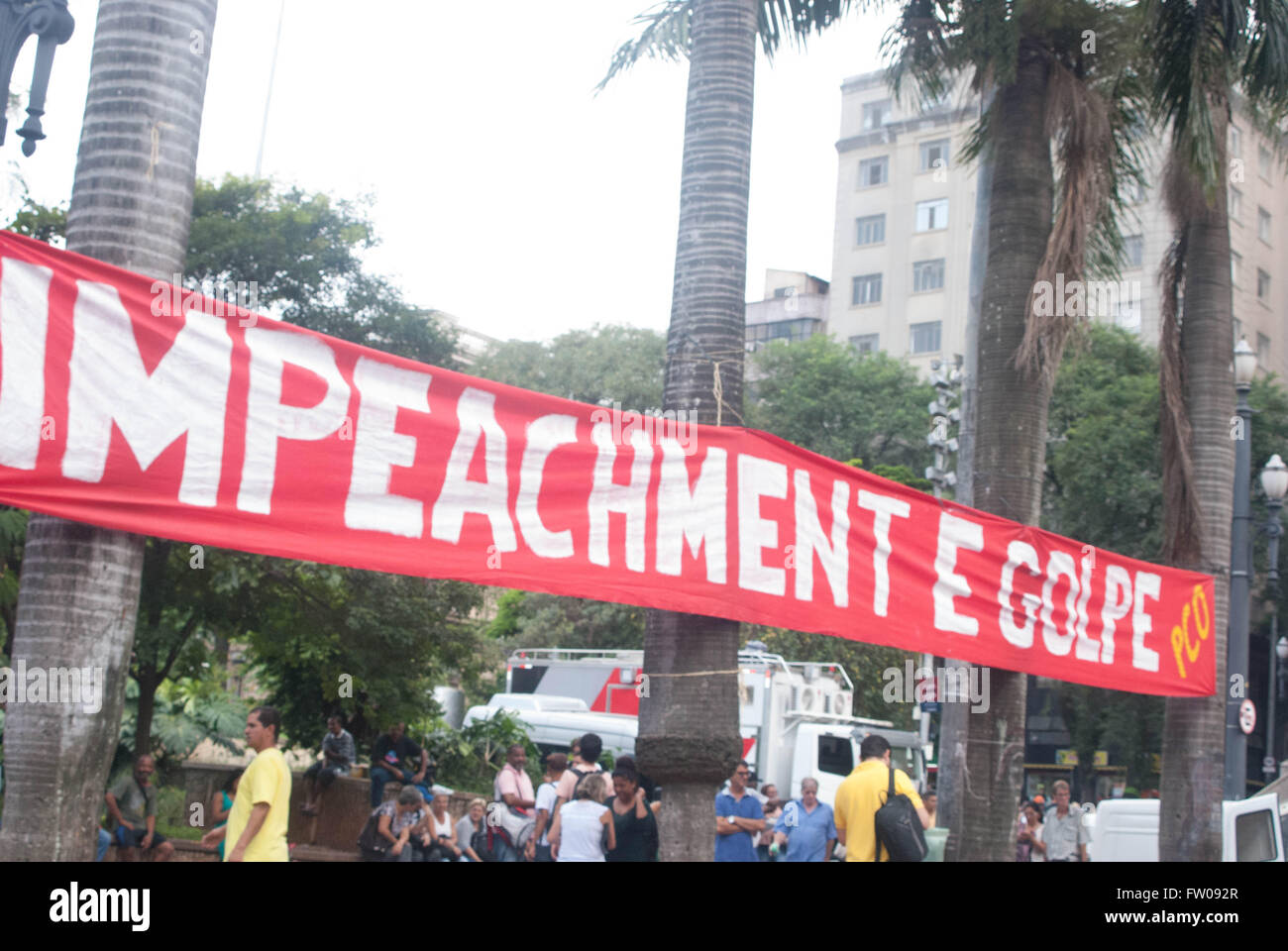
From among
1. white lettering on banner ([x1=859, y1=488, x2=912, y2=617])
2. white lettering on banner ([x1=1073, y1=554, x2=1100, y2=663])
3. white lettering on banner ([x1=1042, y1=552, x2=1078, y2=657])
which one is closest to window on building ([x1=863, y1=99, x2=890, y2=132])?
white lettering on banner ([x1=1073, y1=554, x2=1100, y2=663])

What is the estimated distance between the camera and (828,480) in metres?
8.23

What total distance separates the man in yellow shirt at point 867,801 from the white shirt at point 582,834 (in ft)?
6.32

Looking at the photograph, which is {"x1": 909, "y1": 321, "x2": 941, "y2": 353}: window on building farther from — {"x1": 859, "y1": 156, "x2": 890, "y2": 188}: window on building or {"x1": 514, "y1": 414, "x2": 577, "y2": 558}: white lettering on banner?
{"x1": 514, "y1": 414, "x2": 577, "y2": 558}: white lettering on banner

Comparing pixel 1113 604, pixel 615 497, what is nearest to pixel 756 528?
pixel 615 497

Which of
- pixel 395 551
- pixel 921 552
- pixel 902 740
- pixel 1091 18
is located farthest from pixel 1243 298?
pixel 395 551

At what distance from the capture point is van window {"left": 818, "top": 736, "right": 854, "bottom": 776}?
62.4 feet

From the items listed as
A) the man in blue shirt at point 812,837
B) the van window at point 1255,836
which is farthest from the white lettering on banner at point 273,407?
the van window at point 1255,836

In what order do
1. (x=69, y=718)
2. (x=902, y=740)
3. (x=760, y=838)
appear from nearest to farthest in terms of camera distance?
(x=69, y=718) → (x=760, y=838) → (x=902, y=740)

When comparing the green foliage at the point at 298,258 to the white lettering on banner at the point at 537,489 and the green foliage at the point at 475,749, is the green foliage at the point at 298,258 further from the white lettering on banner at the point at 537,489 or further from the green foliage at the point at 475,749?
the white lettering on banner at the point at 537,489

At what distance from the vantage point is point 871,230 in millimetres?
56812

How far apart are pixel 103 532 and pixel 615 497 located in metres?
2.70
